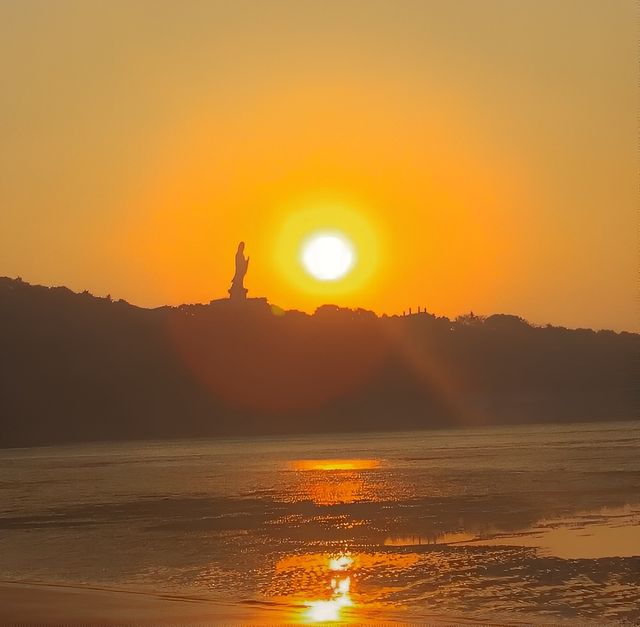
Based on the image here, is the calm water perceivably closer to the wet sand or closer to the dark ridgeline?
the wet sand

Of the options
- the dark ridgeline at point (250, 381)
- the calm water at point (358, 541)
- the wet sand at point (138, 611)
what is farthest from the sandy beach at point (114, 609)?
the dark ridgeline at point (250, 381)

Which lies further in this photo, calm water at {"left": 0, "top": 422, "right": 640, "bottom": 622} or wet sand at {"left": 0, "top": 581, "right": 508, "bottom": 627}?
calm water at {"left": 0, "top": 422, "right": 640, "bottom": 622}

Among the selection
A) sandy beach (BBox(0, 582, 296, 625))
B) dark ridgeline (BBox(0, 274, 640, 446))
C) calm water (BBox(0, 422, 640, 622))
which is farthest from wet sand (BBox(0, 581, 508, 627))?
dark ridgeline (BBox(0, 274, 640, 446))

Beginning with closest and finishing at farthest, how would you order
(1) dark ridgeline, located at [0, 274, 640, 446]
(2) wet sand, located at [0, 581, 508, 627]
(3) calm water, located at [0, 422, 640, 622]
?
1. (2) wet sand, located at [0, 581, 508, 627]
2. (3) calm water, located at [0, 422, 640, 622]
3. (1) dark ridgeline, located at [0, 274, 640, 446]

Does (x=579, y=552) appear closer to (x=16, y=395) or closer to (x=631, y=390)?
(x=16, y=395)

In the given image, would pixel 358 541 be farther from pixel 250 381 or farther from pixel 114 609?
pixel 250 381

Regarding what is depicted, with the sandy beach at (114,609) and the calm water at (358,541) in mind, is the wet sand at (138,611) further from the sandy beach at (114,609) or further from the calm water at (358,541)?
the calm water at (358,541)

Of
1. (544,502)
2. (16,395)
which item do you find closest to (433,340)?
(16,395)

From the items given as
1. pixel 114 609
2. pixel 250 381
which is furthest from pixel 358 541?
pixel 250 381

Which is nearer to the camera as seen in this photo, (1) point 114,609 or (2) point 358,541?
(1) point 114,609

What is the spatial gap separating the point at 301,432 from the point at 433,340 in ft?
126

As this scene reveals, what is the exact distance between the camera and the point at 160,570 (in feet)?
71.3

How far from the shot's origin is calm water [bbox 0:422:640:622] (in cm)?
1753

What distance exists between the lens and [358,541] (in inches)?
992
